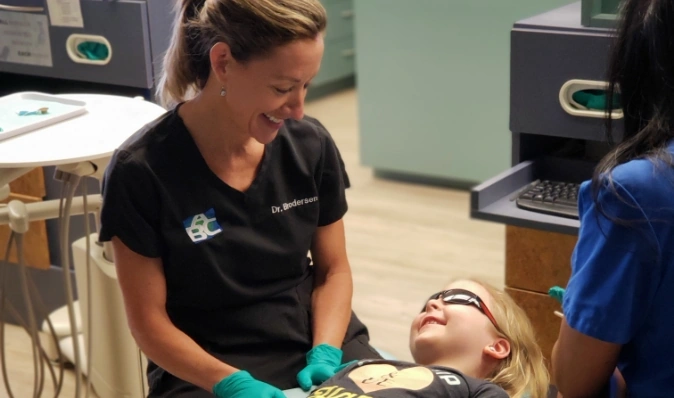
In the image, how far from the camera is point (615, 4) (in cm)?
179

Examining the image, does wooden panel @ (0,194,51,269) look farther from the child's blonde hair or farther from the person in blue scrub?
the person in blue scrub

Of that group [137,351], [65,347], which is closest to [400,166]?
[65,347]

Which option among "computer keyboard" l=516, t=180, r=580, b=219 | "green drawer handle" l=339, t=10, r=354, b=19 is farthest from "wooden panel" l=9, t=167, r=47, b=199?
"green drawer handle" l=339, t=10, r=354, b=19

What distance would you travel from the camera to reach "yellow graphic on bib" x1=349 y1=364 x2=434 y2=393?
1.36 meters

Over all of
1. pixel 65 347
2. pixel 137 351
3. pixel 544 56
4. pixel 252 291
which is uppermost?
pixel 544 56

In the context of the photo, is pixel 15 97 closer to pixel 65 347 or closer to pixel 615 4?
pixel 65 347

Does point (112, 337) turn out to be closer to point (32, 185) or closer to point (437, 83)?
point (32, 185)

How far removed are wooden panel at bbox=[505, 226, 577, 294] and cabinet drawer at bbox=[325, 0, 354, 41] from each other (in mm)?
3228

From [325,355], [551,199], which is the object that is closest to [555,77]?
[551,199]

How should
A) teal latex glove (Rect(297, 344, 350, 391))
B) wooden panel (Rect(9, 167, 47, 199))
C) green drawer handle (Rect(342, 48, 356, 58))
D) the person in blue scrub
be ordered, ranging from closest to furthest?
the person in blue scrub < teal latex glove (Rect(297, 344, 350, 391)) < wooden panel (Rect(9, 167, 47, 199)) < green drawer handle (Rect(342, 48, 356, 58))

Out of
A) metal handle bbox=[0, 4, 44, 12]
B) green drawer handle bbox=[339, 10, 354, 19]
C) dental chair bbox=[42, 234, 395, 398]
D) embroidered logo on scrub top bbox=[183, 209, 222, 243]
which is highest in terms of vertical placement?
metal handle bbox=[0, 4, 44, 12]

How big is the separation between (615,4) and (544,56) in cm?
16

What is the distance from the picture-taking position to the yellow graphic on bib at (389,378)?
53.4 inches

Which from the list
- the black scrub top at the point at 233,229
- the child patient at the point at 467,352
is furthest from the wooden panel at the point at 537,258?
the black scrub top at the point at 233,229
